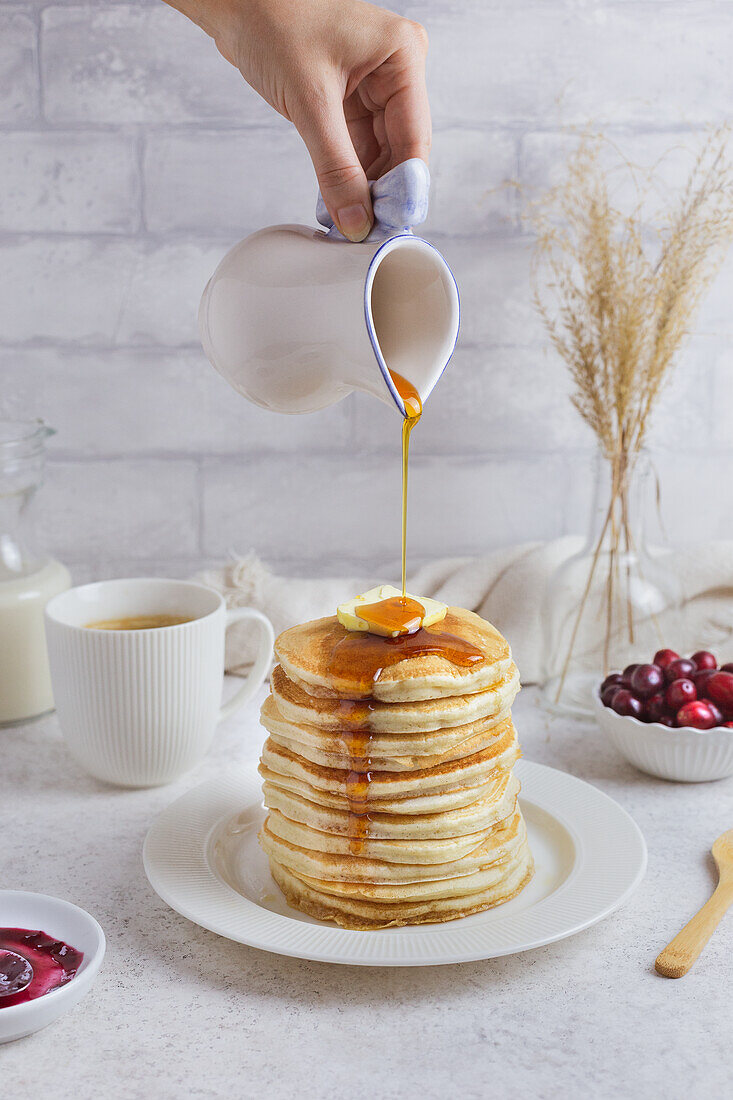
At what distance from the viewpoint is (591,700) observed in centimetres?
137

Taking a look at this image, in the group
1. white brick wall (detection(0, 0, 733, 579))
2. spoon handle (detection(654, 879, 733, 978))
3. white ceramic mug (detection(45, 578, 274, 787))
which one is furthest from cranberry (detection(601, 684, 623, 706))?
white brick wall (detection(0, 0, 733, 579))

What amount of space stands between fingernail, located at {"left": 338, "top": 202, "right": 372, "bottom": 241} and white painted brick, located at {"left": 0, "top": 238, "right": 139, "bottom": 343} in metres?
0.81

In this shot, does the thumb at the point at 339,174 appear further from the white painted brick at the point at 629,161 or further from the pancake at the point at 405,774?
the white painted brick at the point at 629,161

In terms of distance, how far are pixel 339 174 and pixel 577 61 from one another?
0.85 m

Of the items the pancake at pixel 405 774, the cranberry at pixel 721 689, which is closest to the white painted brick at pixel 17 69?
the pancake at pixel 405 774

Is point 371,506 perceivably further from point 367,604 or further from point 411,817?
point 411,817

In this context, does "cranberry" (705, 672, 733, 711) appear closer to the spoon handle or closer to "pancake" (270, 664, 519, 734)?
the spoon handle

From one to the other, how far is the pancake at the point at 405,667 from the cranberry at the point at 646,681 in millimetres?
A: 296

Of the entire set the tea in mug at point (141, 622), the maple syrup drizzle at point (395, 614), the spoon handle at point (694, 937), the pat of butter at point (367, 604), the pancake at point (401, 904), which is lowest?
the spoon handle at point (694, 937)

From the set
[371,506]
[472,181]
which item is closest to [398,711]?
[371,506]

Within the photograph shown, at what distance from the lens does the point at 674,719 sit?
1.16 m

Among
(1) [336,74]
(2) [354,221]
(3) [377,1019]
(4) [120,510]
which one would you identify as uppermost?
(1) [336,74]

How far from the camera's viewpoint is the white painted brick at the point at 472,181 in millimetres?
1585

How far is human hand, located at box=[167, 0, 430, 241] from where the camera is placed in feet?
2.96
